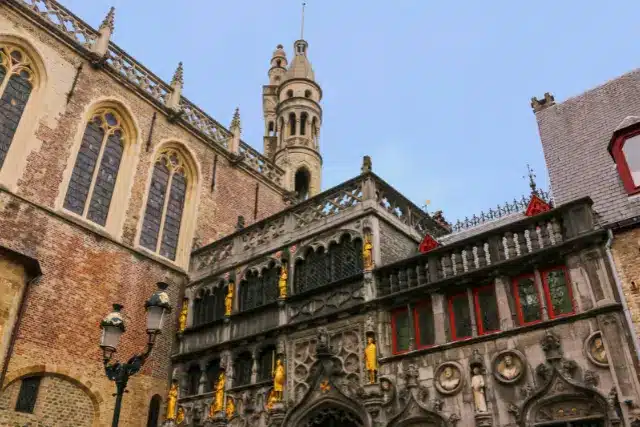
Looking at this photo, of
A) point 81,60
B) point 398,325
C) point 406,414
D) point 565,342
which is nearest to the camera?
point 565,342

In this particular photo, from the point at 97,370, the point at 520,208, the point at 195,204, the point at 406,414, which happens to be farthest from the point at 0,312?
the point at 520,208

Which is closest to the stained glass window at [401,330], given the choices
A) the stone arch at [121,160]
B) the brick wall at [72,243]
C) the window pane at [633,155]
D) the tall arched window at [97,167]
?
the window pane at [633,155]

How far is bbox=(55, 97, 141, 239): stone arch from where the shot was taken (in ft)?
58.6

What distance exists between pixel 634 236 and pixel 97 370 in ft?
47.2

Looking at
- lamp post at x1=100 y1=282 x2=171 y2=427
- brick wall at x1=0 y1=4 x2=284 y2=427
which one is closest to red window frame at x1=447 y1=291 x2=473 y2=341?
lamp post at x1=100 y1=282 x2=171 y2=427

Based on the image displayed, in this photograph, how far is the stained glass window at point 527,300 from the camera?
11.3 metres

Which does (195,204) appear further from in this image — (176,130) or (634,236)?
(634,236)

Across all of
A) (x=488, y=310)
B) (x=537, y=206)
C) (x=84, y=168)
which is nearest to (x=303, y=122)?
(x=84, y=168)

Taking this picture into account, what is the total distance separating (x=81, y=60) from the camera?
19.5 m

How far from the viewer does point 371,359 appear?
12.8m

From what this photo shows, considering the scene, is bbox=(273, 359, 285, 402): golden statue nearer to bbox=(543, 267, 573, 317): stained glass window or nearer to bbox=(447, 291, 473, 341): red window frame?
bbox=(447, 291, 473, 341): red window frame

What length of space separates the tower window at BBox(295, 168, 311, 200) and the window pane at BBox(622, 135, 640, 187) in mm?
17837

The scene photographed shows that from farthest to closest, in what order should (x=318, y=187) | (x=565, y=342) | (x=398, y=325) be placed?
(x=318, y=187) → (x=398, y=325) → (x=565, y=342)

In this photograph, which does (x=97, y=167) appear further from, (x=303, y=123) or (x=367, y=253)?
(x=303, y=123)
